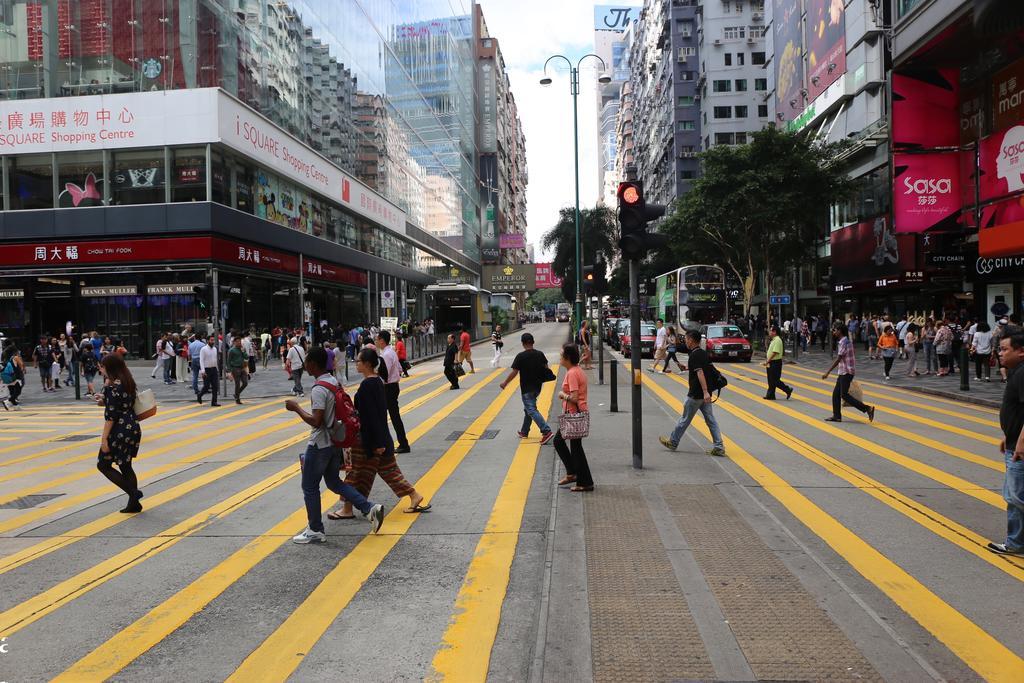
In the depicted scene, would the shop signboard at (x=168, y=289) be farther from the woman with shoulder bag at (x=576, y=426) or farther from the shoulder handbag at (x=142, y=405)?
the woman with shoulder bag at (x=576, y=426)

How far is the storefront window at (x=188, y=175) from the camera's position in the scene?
29266 mm

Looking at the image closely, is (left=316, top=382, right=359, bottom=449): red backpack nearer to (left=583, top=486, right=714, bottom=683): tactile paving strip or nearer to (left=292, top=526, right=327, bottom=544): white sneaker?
(left=292, top=526, right=327, bottom=544): white sneaker

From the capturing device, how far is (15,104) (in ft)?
98.6

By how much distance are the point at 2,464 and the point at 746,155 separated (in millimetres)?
34813

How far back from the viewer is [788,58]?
54656mm

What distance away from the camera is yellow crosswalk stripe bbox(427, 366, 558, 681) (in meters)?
Answer: 3.98

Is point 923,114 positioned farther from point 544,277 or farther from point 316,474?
point 544,277

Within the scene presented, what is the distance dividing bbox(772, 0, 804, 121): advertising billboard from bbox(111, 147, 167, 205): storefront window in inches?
1640

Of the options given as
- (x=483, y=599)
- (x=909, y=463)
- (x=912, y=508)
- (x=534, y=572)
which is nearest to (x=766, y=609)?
(x=534, y=572)

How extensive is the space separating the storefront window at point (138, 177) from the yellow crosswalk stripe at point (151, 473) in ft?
59.4

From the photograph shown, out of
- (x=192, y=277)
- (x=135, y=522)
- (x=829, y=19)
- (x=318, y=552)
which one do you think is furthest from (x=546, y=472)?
(x=829, y=19)

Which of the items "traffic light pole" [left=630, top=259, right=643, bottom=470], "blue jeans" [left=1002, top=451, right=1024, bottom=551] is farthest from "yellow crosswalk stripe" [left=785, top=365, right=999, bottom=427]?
"blue jeans" [left=1002, top=451, right=1024, bottom=551]

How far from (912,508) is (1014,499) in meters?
1.83

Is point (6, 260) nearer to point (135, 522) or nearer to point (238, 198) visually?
point (238, 198)
